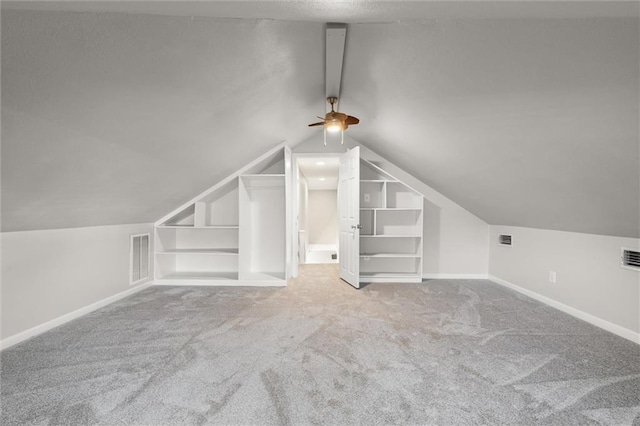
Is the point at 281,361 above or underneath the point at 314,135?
underneath

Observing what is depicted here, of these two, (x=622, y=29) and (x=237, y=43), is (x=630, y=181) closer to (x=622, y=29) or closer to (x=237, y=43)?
(x=622, y=29)

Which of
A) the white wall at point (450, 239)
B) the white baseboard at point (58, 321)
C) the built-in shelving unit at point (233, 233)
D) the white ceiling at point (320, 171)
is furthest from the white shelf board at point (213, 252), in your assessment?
the white wall at point (450, 239)

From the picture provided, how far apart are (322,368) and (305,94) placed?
2.71m

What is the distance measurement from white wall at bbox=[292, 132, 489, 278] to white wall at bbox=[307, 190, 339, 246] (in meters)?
5.36

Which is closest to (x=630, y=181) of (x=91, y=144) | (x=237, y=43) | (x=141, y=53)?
(x=237, y=43)

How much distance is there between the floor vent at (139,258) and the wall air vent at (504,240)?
17.8 ft

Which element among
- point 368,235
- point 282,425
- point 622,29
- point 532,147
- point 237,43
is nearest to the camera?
point 622,29

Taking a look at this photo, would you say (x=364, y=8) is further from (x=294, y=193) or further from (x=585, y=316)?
(x=294, y=193)

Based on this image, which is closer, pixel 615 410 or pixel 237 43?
pixel 615 410

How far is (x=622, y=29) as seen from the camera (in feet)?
4.55

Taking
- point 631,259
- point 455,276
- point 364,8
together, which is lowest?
point 455,276

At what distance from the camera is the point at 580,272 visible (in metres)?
3.34

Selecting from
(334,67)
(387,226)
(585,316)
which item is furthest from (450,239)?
(334,67)

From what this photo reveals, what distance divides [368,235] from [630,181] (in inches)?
124
